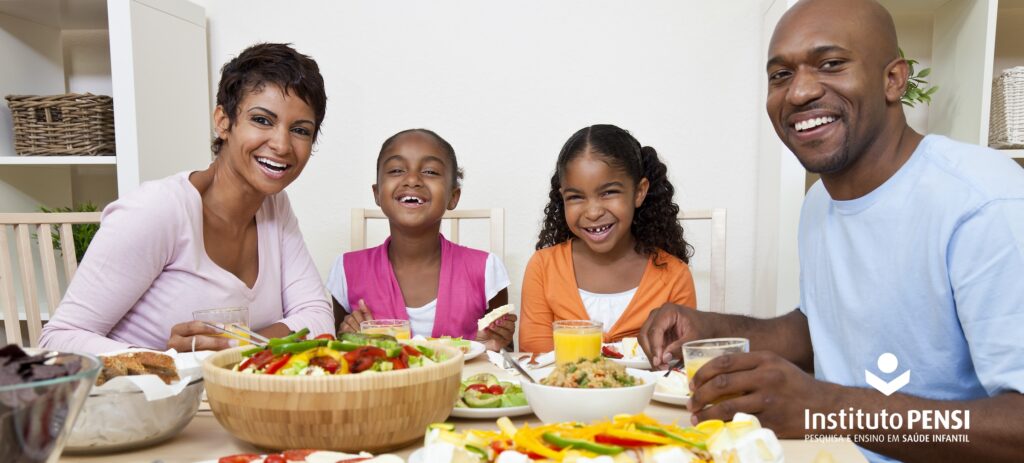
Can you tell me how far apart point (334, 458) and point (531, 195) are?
7.05ft

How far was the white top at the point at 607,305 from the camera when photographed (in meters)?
Result: 2.20

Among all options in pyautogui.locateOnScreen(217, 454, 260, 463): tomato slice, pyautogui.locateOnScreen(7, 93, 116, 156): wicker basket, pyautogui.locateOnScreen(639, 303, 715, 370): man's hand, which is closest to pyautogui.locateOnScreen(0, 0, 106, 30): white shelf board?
pyautogui.locateOnScreen(7, 93, 116, 156): wicker basket

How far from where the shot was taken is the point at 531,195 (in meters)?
2.82

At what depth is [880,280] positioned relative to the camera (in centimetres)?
124

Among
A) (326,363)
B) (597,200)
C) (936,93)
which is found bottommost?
(326,363)

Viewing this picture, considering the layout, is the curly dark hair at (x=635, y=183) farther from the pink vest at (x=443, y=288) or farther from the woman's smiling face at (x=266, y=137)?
the woman's smiling face at (x=266, y=137)

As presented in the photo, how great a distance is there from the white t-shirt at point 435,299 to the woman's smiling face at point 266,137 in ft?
1.94

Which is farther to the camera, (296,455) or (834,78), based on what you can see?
(834,78)

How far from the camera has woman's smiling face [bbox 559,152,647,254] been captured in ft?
7.08

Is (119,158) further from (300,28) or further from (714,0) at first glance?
(714,0)

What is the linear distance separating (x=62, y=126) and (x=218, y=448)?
2.08 m

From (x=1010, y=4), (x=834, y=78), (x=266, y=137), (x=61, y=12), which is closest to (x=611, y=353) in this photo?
(x=834, y=78)

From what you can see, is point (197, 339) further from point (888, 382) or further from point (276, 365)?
point (888, 382)

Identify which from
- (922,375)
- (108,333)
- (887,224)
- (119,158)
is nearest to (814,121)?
(887,224)
